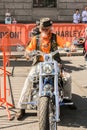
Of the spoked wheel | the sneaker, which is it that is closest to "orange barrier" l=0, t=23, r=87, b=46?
the sneaker

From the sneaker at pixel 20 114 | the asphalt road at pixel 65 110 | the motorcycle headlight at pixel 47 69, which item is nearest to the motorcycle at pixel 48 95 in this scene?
the motorcycle headlight at pixel 47 69

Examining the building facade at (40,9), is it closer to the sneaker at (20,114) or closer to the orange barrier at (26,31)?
the orange barrier at (26,31)

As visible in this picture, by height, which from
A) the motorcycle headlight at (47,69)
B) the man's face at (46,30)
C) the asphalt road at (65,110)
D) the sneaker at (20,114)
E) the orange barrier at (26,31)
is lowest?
the asphalt road at (65,110)

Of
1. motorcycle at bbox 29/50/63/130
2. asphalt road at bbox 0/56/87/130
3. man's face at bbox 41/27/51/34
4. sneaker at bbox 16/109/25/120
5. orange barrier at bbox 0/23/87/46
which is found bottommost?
asphalt road at bbox 0/56/87/130

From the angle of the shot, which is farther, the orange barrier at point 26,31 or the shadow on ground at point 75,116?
the orange barrier at point 26,31

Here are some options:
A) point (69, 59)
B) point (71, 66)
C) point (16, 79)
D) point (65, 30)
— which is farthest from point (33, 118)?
point (65, 30)

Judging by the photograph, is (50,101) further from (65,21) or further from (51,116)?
(65,21)

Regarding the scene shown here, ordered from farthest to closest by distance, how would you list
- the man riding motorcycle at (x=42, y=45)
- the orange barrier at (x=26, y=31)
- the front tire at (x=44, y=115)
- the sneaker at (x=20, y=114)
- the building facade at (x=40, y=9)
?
the building facade at (x=40, y=9) → the orange barrier at (x=26, y=31) → the sneaker at (x=20, y=114) → the man riding motorcycle at (x=42, y=45) → the front tire at (x=44, y=115)

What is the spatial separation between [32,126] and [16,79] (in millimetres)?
4450

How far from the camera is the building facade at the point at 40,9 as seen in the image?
31.0 metres

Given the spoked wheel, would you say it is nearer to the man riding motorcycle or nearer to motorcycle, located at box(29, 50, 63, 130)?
motorcycle, located at box(29, 50, 63, 130)

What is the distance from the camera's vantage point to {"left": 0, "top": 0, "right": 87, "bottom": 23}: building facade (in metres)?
31.0

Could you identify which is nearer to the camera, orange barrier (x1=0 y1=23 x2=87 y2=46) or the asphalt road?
the asphalt road

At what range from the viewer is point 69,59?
55.3ft
